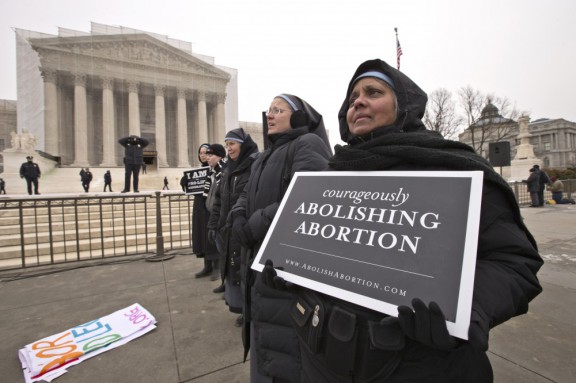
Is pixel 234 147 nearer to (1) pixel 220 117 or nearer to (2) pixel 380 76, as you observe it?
(2) pixel 380 76

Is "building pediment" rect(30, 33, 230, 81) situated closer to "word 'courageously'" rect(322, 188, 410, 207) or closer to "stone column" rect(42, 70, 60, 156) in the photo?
"stone column" rect(42, 70, 60, 156)

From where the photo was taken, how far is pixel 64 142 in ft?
110

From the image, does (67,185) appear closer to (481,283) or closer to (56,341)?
(56,341)

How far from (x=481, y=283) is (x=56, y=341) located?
3671 millimetres

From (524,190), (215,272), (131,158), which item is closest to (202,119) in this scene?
(131,158)

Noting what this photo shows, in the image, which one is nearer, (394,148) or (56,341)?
(394,148)

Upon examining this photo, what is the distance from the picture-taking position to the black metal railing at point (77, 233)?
589cm

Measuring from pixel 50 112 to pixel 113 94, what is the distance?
7.08m

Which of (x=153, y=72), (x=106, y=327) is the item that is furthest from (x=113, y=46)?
(x=106, y=327)

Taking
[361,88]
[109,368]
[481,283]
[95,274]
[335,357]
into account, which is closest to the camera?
[481,283]

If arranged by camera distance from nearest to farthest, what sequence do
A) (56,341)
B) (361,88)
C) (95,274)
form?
(361,88) < (56,341) < (95,274)

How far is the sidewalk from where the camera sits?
2.29m

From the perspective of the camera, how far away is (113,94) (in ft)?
117

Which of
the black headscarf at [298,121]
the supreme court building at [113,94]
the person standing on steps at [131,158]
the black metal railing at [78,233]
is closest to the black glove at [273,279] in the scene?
the black headscarf at [298,121]
